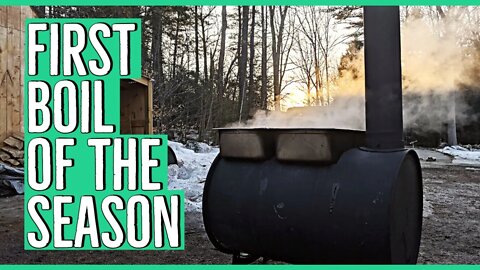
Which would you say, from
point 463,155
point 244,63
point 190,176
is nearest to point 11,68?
point 190,176

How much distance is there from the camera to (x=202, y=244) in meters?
3.09

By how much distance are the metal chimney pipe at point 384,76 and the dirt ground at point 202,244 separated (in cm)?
122

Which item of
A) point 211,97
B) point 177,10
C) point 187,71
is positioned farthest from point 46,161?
point 177,10

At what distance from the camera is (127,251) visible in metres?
Answer: 2.95

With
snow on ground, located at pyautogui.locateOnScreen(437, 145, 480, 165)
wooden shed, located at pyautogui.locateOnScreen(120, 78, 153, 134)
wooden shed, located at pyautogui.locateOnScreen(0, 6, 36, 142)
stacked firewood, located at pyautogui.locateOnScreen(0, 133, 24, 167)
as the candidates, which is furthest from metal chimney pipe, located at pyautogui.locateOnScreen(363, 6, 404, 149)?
snow on ground, located at pyautogui.locateOnScreen(437, 145, 480, 165)

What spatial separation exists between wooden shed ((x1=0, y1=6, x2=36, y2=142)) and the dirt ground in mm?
1848

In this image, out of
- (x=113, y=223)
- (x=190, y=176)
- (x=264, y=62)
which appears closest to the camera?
(x=113, y=223)

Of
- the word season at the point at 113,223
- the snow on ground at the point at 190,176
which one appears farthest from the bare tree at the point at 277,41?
the word season at the point at 113,223

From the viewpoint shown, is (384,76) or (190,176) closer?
(384,76)

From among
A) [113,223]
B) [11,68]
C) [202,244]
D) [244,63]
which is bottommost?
[202,244]

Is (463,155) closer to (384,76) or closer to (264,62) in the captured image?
(264,62)

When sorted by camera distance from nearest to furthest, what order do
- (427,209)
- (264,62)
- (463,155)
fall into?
(427,209) < (463,155) < (264,62)

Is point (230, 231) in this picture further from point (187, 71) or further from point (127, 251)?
point (187, 71)

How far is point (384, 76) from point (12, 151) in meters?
5.67
